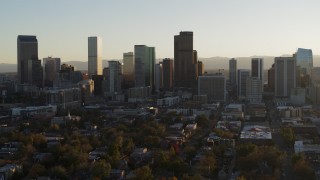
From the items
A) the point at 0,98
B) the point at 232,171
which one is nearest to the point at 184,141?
the point at 232,171

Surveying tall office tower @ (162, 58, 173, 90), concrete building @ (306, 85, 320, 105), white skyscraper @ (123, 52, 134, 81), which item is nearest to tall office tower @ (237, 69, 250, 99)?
concrete building @ (306, 85, 320, 105)

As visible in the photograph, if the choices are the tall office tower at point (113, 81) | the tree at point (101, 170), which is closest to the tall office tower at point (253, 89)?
the tall office tower at point (113, 81)

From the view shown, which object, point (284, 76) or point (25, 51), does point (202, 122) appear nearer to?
point (284, 76)

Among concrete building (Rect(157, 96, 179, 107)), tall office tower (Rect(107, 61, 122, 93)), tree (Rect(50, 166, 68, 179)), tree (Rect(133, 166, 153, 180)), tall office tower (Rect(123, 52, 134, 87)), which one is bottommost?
tree (Rect(50, 166, 68, 179))

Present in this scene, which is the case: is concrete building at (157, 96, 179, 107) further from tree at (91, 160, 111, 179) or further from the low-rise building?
tree at (91, 160, 111, 179)

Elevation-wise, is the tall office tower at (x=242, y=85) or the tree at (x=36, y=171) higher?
the tall office tower at (x=242, y=85)

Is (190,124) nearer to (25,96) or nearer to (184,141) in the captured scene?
(184,141)

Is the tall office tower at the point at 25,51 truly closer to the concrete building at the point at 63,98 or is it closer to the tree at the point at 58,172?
the concrete building at the point at 63,98
